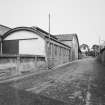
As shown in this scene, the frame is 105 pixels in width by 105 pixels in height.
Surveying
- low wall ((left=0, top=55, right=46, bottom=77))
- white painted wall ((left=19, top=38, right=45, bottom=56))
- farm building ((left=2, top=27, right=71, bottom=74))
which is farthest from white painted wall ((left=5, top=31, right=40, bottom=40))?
low wall ((left=0, top=55, right=46, bottom=77))

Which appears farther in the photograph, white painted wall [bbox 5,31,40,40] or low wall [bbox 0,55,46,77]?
white painted wall [bbox 5,31,40,40]

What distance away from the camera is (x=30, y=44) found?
14039 millimetres

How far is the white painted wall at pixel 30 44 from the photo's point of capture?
44.3ft

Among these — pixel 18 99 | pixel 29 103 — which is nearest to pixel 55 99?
pixel 29 103

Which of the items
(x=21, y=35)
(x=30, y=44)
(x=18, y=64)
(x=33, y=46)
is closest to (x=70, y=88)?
(x=18, y=64)

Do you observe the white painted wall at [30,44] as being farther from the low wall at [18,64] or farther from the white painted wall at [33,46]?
the low wall at [18,64]

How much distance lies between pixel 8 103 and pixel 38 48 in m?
10.2

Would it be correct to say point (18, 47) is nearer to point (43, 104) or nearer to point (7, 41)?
point (7, 41)

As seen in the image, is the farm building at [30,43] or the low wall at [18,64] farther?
the farm building at [30,43]

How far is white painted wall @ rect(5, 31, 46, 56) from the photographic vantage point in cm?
1350

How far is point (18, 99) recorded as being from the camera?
412cm

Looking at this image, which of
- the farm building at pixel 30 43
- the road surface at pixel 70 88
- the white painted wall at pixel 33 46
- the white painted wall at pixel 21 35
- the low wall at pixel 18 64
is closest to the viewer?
the road surface at pixel 70 88

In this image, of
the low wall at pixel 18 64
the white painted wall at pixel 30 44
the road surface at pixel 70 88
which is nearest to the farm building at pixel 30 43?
the white painted wall at pixel 30 44

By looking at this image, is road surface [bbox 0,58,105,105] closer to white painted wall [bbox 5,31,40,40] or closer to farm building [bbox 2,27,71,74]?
farm building [bbox 2,27,71,74]
